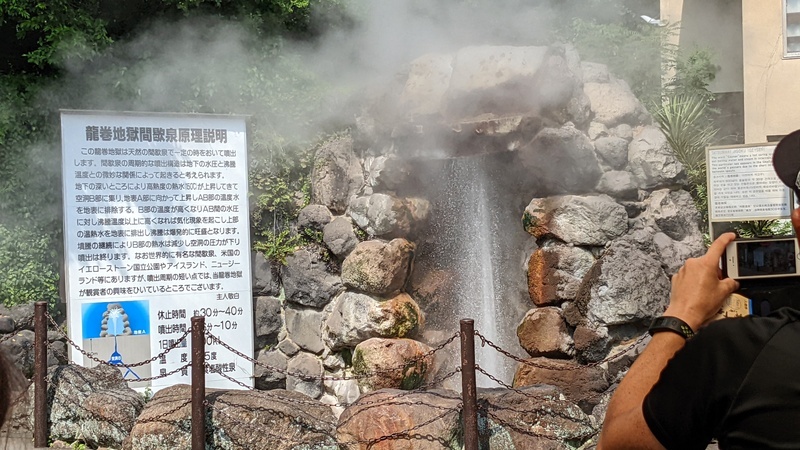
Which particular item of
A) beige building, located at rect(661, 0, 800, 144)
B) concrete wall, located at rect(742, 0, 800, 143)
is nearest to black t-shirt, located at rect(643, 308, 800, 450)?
beige building, located at rect(661, 0, 800, 144)

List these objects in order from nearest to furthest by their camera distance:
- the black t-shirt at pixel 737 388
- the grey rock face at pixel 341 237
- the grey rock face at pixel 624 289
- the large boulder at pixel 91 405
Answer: the black t-shirt at pixel 737 388 → the large boulder at pixel 91 405 → the grey rock face at pixel 624 289 → the grey rock face at pixel 341 237

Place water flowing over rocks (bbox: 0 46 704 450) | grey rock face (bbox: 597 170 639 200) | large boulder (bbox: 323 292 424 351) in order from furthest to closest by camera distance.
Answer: large boulder (bbox: 323 292 424 351), grey rock face (bbox: 597 170 639 200), water flowing over rocks (bbox: 0 46 704 450)

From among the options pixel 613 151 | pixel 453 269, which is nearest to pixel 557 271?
pixel 613 151

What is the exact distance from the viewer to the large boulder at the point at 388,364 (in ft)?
21.8

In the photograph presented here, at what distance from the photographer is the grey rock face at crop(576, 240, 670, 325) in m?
6.13

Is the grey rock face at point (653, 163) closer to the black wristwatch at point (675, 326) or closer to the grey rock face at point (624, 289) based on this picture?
the grey rock face at point (624, 289)

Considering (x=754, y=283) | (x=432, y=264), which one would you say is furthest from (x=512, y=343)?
(x=754, y=283)

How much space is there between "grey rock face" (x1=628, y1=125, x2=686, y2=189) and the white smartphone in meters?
3.60

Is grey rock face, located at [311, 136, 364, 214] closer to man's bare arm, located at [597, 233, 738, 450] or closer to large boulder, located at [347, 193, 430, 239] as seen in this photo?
large boulder, located at [347, 193, 430, 239]

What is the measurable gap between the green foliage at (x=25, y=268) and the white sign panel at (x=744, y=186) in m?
5.57

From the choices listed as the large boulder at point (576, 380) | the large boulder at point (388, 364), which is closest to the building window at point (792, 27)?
the large boulder at point (576, 380)

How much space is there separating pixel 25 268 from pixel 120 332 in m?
1.14

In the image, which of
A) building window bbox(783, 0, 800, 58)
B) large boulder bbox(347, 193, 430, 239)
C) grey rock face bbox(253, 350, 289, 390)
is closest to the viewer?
large boulder bbox(347, 193, 430, 239)

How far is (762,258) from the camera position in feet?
9.63
